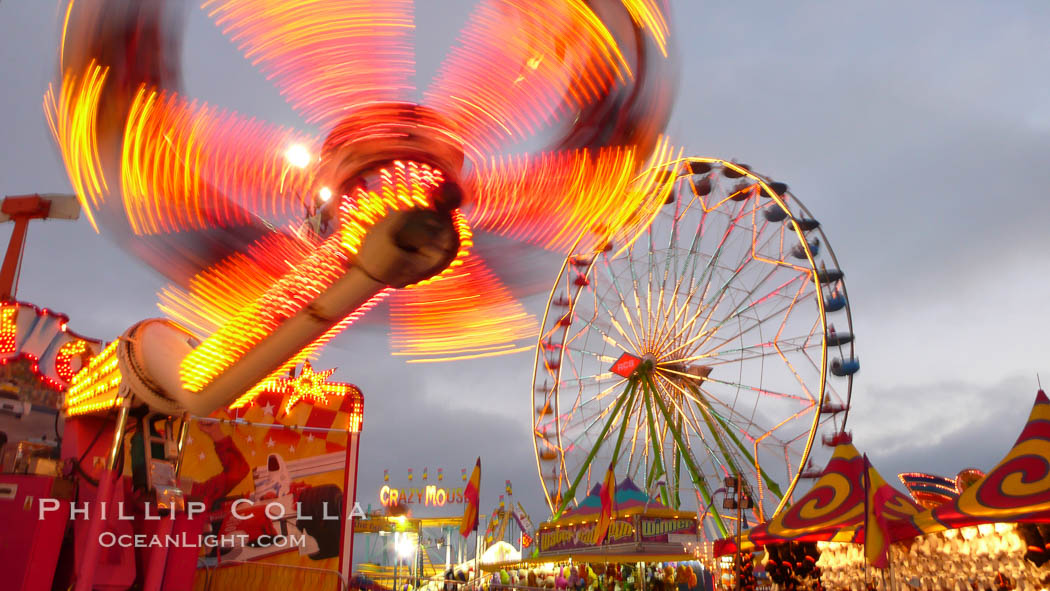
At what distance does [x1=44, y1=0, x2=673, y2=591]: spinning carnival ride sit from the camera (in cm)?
509

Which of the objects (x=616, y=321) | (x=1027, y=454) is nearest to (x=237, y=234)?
(x=1027, y=454)

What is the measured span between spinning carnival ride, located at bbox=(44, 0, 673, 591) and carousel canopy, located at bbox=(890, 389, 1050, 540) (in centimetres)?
559

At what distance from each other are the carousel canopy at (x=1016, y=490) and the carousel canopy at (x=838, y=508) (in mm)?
1205

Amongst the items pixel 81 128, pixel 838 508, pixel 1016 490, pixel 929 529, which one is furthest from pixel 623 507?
pixel 81 128

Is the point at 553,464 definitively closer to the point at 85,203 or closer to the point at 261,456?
the point at 261,456

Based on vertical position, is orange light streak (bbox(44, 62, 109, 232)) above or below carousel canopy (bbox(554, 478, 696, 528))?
above

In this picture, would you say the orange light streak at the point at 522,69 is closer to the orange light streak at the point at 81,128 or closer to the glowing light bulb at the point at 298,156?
the glowing light bulb at the point at 298,156

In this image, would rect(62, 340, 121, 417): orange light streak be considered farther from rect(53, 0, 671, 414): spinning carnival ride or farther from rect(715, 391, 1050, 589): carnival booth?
rect(715, 391, 1050, 589): carnival booth

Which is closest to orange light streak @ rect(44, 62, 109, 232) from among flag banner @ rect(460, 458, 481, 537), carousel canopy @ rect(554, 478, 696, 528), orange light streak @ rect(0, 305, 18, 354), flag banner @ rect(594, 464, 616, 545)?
orange light streak @ rect(0, 305, 18, 354)

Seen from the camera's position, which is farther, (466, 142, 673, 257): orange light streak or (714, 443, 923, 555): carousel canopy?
(714, 443, 923, 555): carousel canopy

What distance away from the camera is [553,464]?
79.7 feet

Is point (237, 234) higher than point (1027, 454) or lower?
higher

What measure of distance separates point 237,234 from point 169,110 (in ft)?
4.10

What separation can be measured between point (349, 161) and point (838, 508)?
32.5ft
